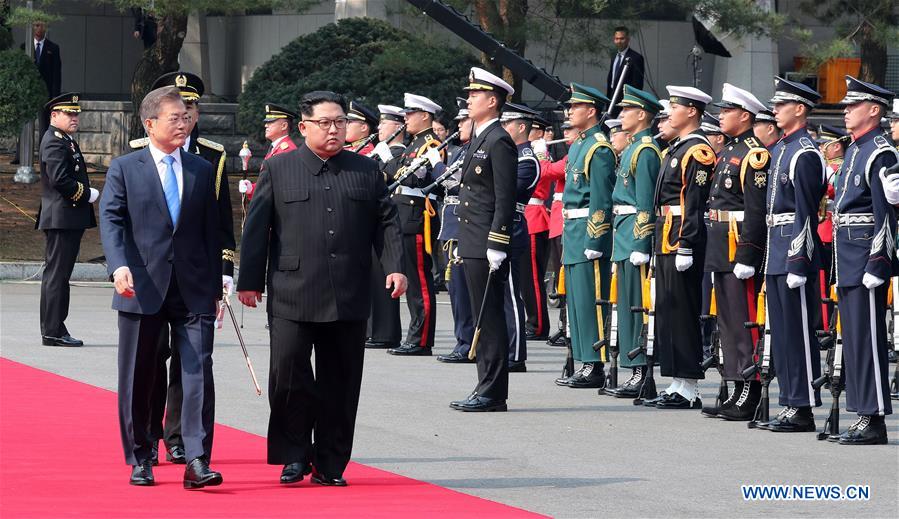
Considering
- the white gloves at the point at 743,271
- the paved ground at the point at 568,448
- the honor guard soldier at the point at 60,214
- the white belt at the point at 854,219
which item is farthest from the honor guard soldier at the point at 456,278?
the white belt at the point at 854,219

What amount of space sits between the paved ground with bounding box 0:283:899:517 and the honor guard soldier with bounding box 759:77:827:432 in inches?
11.7

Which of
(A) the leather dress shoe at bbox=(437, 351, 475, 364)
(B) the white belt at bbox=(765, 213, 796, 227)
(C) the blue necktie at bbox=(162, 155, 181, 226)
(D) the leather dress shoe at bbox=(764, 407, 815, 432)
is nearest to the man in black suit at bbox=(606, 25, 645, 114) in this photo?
(A) the leather dress shoe at bbox=(437, 351, 475, 364)

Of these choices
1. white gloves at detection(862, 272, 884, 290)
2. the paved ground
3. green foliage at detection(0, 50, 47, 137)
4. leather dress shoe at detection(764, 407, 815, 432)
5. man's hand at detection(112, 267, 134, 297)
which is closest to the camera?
man's hand at detection(112, 267, 134, 297)

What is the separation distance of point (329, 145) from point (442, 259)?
14004 millimetres

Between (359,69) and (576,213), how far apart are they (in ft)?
37.8

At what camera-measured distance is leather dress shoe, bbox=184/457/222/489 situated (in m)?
7.85

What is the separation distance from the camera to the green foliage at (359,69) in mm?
22859

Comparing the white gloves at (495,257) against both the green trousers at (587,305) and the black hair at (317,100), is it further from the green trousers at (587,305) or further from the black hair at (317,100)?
the black hair at (317,100)

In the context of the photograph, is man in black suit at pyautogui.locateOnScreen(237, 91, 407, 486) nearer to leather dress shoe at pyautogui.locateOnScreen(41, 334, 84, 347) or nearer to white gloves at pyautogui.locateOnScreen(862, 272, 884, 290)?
white gloves at pyautogui.locateOnScreen(862, 272, 884, 290)

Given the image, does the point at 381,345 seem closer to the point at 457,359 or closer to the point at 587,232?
the point at 457,359

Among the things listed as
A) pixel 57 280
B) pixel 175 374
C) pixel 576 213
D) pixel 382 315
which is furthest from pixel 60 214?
pixel 175 374

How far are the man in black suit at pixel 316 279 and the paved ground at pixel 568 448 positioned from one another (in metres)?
0.64

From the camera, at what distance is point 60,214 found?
14094mm

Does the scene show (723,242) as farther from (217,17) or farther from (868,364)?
(217,17)
